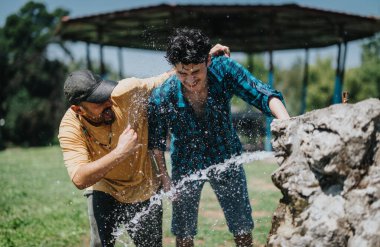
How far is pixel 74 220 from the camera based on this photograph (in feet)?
18.7

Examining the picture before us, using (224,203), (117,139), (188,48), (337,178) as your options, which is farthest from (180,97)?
(337,178)

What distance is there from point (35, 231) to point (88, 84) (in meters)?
3.00

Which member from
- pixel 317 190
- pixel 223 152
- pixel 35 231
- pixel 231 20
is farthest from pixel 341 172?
pixel 231 20

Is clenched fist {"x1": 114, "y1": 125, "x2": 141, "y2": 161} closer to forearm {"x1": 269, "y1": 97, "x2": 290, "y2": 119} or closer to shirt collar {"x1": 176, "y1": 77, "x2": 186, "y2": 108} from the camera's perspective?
shirt collar {"x1": 176, "y1": 77, "x2": 186, "y2": 108}

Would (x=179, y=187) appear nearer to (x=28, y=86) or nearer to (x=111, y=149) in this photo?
(x=111, y=149)

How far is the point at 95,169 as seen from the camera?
9.07 feet

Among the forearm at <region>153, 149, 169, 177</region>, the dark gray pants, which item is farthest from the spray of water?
the forearm at <region>153, 149, 169, 177</region>

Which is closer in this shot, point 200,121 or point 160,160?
point 200,121

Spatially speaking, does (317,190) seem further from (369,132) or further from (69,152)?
(69,152)

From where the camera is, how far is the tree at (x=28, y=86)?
22.1m

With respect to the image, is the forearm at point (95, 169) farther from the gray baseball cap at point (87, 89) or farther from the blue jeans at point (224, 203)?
the blue jeans at point (224, 203)

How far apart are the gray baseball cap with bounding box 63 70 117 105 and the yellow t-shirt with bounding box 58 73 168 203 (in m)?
0.08

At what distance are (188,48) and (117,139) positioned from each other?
0.86m

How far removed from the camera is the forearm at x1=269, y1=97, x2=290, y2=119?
8.74ft
